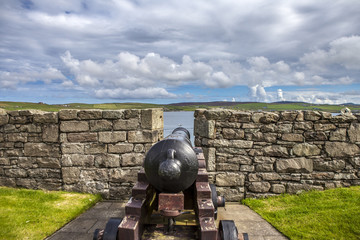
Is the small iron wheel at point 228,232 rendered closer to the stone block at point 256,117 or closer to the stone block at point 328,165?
the stone block at point 256,117

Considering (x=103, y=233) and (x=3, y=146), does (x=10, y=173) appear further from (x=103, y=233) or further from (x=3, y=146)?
(x=103, y=233)

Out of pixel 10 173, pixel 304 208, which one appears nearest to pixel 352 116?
pixel 304 208

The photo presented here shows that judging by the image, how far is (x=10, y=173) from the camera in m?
5.85

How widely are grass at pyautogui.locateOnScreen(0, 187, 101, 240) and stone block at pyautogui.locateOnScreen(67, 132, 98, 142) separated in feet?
3.99

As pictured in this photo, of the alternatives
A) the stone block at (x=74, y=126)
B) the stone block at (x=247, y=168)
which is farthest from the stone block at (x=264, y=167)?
the stone block at (x=74, y=126)

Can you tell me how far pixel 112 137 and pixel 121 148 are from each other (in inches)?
12.3

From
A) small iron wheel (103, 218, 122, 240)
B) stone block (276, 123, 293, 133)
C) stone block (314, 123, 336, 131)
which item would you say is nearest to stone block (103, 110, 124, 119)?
small iron wheel (103, 218, 122, 240)

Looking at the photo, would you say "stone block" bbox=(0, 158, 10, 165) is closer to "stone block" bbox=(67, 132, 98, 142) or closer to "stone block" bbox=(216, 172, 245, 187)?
"stone block" bbox=(67, 132, 98, 142)

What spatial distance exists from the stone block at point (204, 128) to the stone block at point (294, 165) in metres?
1.58

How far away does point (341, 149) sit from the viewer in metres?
5.40

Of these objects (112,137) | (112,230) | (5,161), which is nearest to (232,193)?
(112,137)

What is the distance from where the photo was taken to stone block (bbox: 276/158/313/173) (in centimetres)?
541

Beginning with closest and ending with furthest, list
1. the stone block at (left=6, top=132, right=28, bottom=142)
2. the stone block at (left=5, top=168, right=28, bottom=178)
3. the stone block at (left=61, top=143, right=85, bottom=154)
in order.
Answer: the stone block at (left=61, top=143, right=85, bottom=154) < the stone block at (left=6, top=132, right=28, bottom=142) < the stone block at (left=5, top=168, right=28, bottom=178)

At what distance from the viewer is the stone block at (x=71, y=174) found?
561cm
